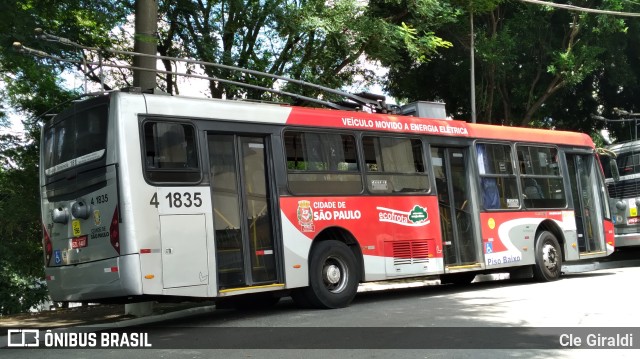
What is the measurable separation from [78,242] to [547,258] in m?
10.1

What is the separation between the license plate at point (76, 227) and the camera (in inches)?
367

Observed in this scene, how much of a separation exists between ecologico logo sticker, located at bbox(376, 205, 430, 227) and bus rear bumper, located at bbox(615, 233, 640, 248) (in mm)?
9749

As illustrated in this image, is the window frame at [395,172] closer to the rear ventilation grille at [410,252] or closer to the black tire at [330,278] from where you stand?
the rear ventilation grille at [410,252]

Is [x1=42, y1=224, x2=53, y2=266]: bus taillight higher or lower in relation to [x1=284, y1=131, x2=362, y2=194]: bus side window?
lower

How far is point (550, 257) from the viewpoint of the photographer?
15.0 meters

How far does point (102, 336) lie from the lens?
9.45m

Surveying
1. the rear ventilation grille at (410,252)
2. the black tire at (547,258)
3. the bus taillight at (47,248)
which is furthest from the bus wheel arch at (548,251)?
the bus taillight at (47,248)

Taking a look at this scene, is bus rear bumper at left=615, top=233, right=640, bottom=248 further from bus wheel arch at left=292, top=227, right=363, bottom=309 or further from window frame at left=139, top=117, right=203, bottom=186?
window frame at left=139, top=117, right=203, bottom=186

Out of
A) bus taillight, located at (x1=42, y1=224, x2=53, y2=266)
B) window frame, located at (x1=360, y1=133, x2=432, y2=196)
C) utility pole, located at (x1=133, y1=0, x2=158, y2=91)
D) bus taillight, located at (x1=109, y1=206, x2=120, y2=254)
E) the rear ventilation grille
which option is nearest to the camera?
bus taillight, located at (x1=109, y1=206, x2=120, y2=254)

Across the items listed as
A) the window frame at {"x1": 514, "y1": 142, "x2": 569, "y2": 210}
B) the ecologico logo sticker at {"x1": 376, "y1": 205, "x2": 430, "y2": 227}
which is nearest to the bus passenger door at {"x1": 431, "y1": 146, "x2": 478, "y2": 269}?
the ecologico logo sticker at {"x1": 376, "y1": 205, "x2": 430, "y2": 227}

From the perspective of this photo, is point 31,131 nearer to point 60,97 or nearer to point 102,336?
point 60,97

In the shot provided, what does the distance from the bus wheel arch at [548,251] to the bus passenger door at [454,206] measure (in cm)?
219

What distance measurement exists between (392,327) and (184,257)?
2.93 meters

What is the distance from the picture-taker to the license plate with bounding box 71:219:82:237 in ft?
30.6
